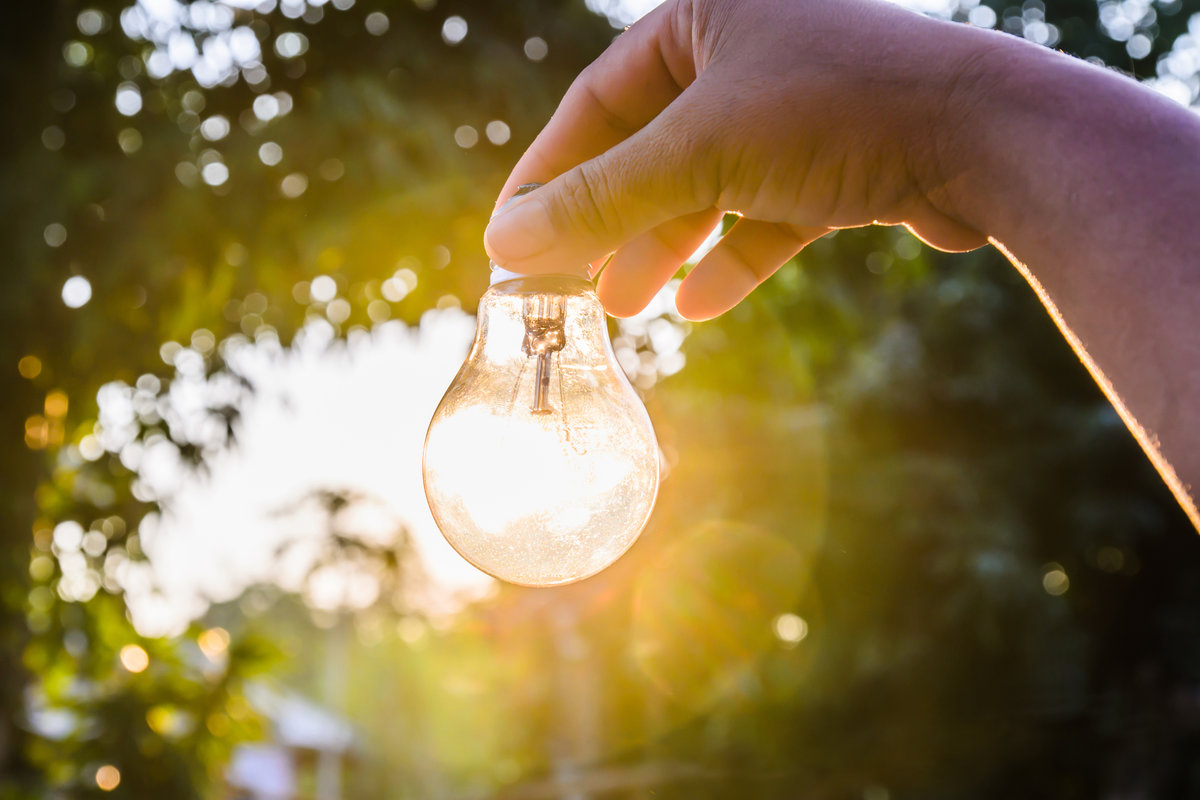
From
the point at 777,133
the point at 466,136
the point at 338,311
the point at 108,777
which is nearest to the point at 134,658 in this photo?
the point at 108,777

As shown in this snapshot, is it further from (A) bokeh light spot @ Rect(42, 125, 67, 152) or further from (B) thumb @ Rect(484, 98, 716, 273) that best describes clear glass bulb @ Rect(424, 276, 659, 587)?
(A) bokeh light spot @ Rect(42, 125, 67, 152)

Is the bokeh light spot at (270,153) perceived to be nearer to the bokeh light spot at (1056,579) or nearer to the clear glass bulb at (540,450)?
the clear glass bulb at (540,450)

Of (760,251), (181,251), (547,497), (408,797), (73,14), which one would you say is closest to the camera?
(547,497)

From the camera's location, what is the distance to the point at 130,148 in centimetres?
313

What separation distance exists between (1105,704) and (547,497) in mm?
9511

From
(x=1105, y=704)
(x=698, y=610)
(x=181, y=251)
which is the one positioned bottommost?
(x=1105, y=704)

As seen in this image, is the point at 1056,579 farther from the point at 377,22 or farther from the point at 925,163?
the point at 925,163

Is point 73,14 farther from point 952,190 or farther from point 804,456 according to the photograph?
point 804,456

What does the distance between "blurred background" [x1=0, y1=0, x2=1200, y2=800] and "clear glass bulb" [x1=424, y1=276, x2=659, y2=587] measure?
2.08 meters

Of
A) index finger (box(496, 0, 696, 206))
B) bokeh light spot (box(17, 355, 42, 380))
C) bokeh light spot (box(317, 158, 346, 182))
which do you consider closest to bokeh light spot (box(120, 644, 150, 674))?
bokeh light spot (box(17, 355, 42, 380))

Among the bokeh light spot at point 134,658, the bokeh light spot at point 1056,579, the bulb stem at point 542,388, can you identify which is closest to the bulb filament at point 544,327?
the bulb stem at point 542,388

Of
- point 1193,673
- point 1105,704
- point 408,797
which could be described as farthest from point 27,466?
point 408,797

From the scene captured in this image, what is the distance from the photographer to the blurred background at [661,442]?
2.90 m

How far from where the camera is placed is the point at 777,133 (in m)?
0.80
